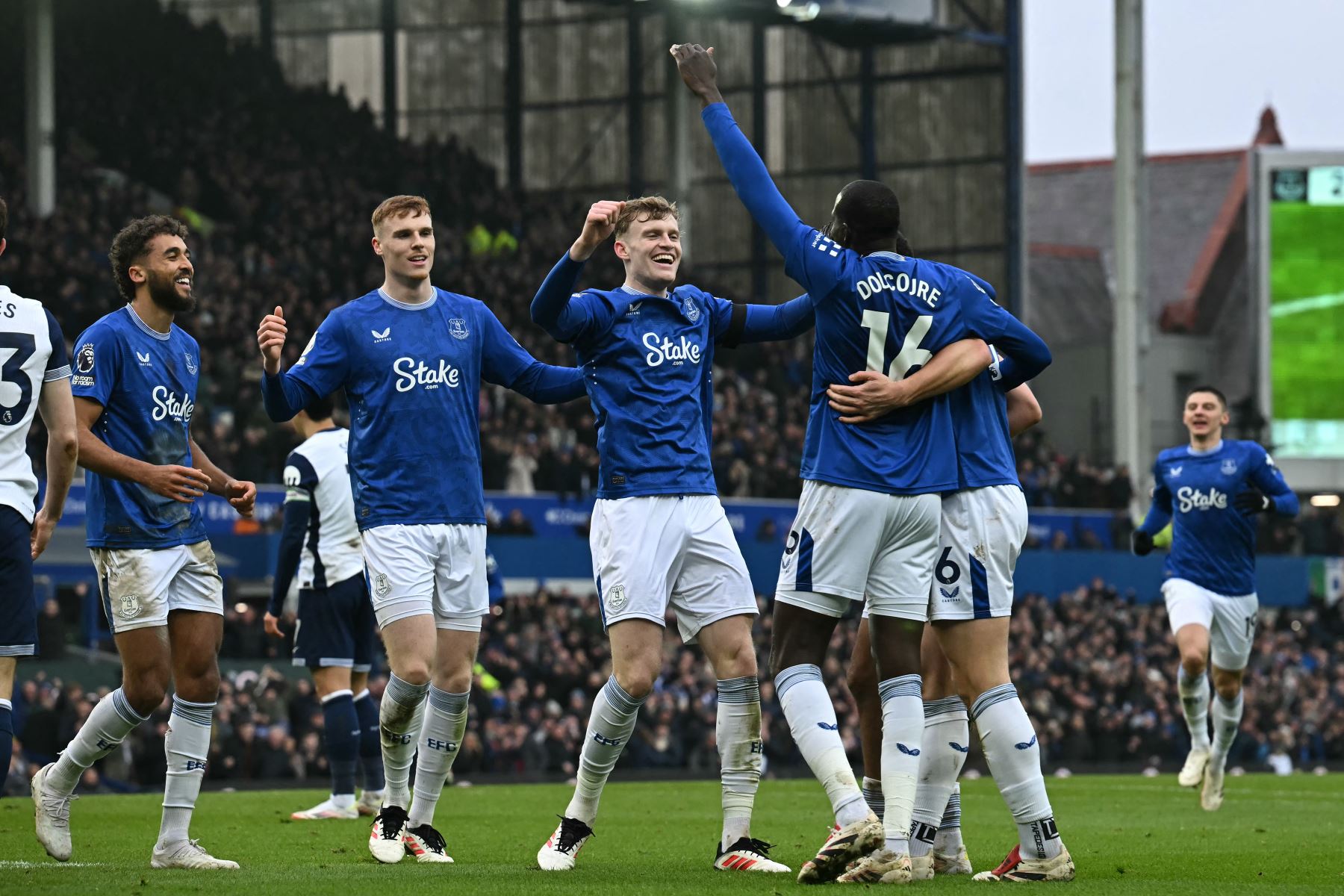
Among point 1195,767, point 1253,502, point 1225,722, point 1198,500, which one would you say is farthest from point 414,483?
point 1195,767

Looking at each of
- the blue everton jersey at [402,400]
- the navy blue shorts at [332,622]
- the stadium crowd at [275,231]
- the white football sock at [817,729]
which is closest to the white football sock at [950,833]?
the white football sock at [817,729]

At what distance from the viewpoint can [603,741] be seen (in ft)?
27.3

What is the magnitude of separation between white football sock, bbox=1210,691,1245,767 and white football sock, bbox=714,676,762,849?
7267 millimetres

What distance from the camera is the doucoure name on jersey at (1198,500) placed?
1453 centimetres

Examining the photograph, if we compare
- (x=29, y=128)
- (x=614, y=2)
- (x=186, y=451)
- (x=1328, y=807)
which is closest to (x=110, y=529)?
(x=186, y=451)

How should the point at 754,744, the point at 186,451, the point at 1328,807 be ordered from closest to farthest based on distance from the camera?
the point at 754,744, the point at 186,451, the point at 1328,807

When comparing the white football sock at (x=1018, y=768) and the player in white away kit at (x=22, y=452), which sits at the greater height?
the player in white away kit at (x=22, y=452)

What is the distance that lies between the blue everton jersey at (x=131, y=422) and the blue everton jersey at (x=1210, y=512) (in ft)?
26.5

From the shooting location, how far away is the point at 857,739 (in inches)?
1037

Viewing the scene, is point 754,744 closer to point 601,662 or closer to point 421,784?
point 421,784

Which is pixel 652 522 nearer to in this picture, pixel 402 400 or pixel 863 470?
pixel 863 470

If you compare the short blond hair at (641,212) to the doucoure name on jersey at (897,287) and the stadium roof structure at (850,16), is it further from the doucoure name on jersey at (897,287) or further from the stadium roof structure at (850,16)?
the stadium roof structure at (850,16)

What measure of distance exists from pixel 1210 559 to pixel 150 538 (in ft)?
29.4

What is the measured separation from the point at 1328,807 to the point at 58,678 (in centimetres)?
1390
